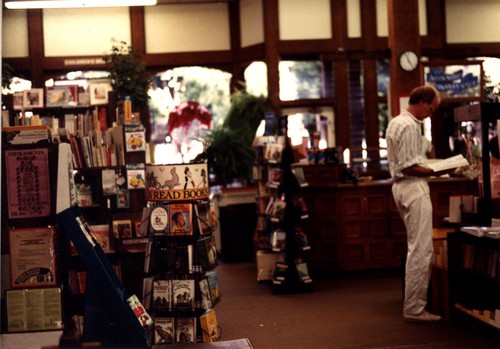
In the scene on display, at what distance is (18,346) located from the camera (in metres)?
3.97

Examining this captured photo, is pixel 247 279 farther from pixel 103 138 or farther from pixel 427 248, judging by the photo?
pixel 427 248

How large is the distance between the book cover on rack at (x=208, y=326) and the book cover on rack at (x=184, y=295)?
5.6 inches

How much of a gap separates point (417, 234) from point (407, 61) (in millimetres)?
4035

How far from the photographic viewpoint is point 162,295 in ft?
19.4

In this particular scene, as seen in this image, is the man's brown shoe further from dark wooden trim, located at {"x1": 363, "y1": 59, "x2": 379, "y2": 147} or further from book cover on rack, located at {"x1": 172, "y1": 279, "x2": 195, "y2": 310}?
dark wooden trim, located at {"x1": 363, "y1": 59, "x2": 379, "y2": 147}

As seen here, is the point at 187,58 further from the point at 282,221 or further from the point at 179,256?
the point at 179,256

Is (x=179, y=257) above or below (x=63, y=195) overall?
below

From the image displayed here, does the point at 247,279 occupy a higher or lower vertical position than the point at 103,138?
lower

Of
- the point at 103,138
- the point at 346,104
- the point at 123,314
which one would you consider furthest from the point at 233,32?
the point at 123,314

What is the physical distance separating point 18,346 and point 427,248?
357 centimetres

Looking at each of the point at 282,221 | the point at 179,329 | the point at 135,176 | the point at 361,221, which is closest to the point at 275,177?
the point at 282,221

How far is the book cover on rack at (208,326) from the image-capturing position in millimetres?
5961

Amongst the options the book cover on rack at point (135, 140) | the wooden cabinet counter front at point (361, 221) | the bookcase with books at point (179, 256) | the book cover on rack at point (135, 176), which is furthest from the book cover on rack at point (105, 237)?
the wooden cabinet counter front at point (361, 221)

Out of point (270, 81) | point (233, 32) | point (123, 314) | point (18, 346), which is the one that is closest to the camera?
point (18, 346)
